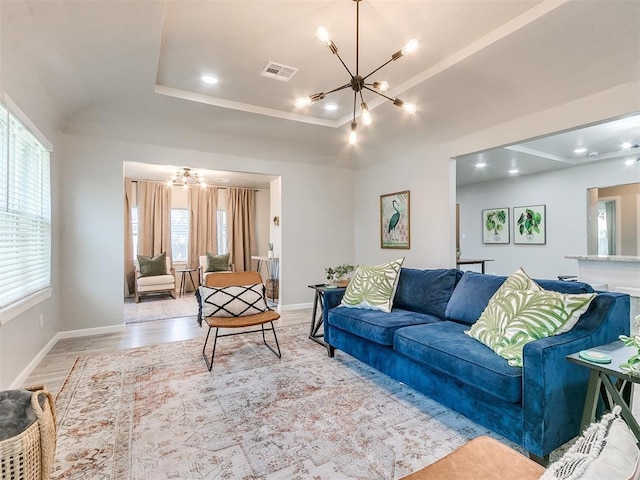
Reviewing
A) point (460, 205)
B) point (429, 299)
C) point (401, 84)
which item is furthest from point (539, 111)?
point (460, 205)

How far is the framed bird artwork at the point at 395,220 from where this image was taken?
493cm

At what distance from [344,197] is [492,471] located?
5.21m

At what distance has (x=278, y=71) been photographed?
3158 millimetres

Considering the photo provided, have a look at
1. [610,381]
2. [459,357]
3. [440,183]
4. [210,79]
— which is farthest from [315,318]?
[210,79]

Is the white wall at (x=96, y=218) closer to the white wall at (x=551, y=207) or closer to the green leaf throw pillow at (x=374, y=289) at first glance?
the green leaf throw pillow at (x=374, y=289)

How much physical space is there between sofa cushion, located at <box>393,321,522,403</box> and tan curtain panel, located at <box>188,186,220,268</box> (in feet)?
19.8

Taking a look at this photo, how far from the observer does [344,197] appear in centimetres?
599

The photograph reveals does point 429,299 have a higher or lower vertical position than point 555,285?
lower

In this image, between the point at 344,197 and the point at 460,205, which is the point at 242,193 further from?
the point at 460,205

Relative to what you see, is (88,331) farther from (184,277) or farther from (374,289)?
(374,289)

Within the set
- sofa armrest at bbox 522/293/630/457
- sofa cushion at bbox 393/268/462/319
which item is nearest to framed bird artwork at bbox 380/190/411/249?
sofa cushion at bbox 393/268/462/319

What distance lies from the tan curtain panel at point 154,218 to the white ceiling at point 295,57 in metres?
2.99

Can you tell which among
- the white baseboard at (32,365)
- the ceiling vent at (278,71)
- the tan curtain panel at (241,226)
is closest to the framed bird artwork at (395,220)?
the ceiling vent at (278,71)

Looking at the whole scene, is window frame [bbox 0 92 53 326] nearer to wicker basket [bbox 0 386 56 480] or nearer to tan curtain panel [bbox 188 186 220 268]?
wicker basket [bbox 0 386 56 480]
